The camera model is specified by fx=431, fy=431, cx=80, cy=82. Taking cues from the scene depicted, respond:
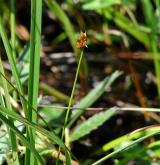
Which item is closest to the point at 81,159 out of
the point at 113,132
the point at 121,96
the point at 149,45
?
the point at 113,132

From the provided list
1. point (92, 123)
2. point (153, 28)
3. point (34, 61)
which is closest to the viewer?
point (34, 61)

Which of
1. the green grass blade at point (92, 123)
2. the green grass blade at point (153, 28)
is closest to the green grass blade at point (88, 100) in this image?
the green grass blade at point (92, 123)

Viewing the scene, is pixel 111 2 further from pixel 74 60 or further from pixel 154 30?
Answer: pixel 74 60

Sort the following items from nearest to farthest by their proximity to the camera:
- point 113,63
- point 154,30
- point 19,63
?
point 19,63, point 154,30, point 113,63

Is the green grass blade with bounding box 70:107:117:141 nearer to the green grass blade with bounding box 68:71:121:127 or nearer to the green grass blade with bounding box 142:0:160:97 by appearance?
the green grass blade with bounding box 68:71:121:127

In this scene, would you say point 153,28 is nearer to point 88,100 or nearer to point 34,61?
point 88,100

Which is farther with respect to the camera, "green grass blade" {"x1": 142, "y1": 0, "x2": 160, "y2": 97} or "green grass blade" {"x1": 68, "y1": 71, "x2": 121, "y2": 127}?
"green grass blade" {"x1": 142, "y1": 0, "x2": 160, "y2": 97}

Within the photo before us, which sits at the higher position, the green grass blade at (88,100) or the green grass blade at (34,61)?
the green grass blade at (34,61)

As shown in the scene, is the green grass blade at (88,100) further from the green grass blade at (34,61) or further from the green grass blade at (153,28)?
the green grass blade at (34,61)

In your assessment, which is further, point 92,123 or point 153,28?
point 153,28

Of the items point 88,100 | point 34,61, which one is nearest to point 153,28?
point 88,100

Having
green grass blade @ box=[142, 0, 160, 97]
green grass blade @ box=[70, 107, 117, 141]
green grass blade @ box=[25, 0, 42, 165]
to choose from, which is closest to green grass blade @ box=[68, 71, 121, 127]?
green grass blade @ box=[70, 107, 117, 141]
